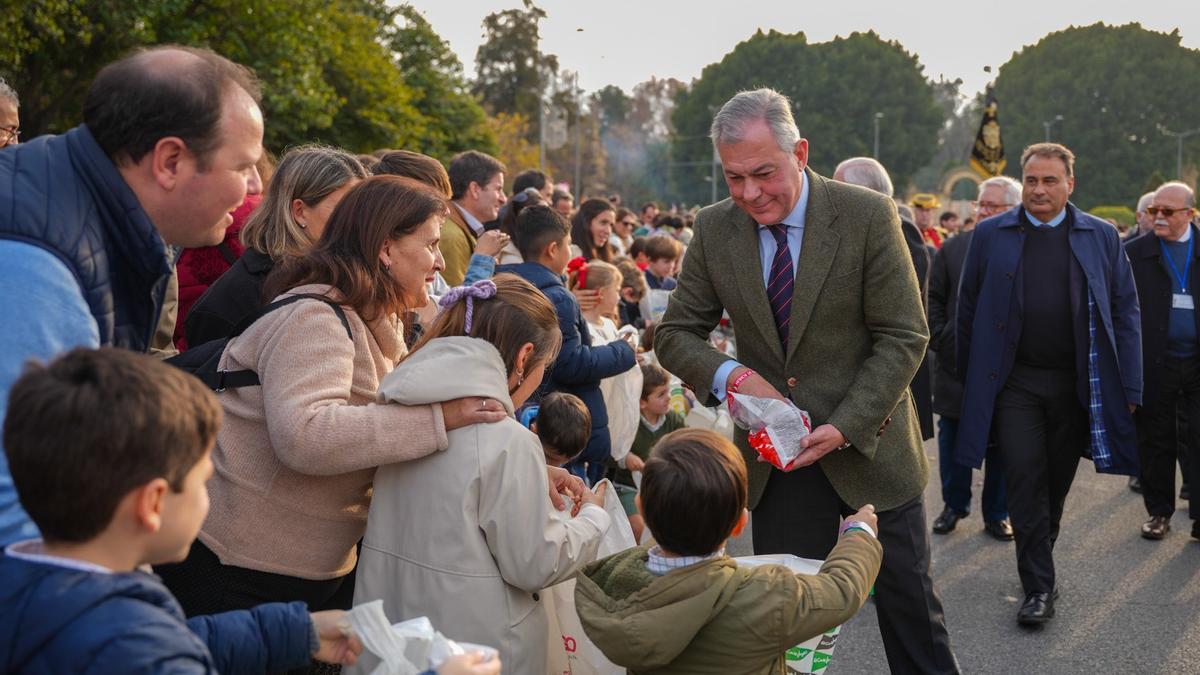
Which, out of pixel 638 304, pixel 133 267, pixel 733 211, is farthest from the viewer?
pixel 638 304

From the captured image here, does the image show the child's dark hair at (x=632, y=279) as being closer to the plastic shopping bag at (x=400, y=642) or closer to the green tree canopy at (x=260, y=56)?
the plastic shopping bag at (x=400, y=642)

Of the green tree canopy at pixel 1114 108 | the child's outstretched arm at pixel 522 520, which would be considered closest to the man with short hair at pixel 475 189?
the child's outstretched arm at pixel 522 520

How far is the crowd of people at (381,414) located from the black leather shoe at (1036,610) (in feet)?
0.09

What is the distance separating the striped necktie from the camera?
375 cm

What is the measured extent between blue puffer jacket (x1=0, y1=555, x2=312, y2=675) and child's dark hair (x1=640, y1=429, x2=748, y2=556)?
48.5 inches

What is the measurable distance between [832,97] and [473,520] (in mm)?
94854

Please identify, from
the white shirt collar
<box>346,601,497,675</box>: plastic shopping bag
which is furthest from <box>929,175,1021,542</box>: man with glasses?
<box>346,601,497,675</box>: plastic shopping bag

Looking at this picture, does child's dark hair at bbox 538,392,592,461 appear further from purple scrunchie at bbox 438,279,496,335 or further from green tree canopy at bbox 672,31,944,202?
green tree canopy at bbox 672,31,944,202

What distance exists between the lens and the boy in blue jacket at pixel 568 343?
17.0 feet

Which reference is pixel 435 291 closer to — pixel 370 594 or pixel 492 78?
pixel 370 594

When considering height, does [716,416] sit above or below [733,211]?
below

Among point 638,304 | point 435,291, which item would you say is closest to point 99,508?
point 435,291

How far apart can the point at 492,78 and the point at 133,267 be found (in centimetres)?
6724

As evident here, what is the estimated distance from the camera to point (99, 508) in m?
1.73
